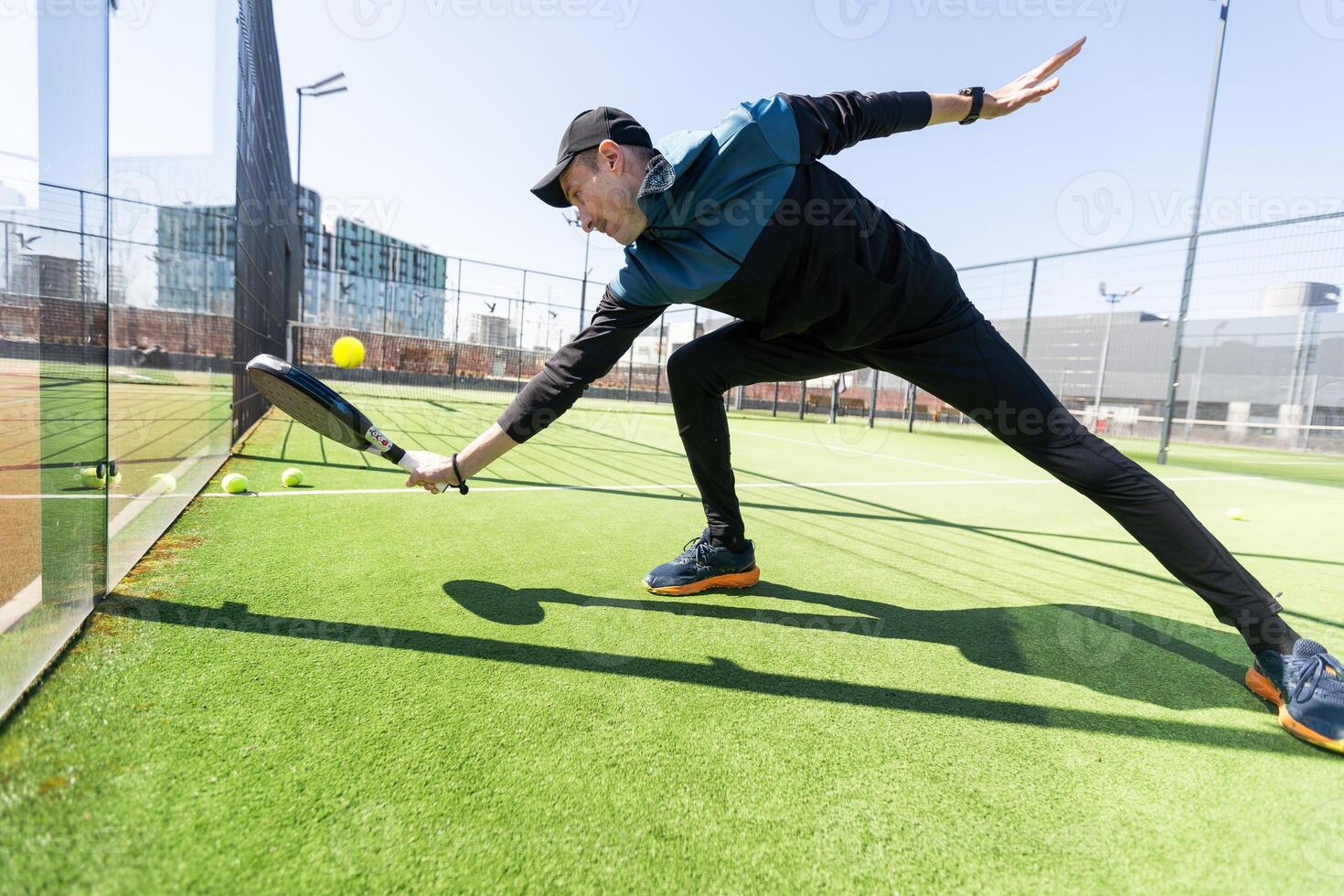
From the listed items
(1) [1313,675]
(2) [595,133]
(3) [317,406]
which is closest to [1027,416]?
(1) [1313,675]

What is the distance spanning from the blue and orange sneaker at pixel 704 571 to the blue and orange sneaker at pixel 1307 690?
5.34 ft

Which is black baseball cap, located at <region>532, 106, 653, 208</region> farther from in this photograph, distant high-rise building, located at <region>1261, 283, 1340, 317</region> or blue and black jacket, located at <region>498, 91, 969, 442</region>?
distant high-rise building, located at <region>1261, 283, 1340, 317</region>

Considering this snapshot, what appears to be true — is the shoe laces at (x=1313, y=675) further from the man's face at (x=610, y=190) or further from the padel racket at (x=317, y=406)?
A: the padel racket at (x=317, y=406)

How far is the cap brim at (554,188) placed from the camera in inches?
69.6

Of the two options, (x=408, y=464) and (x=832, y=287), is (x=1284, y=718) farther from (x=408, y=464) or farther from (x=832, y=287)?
(x=408, y=464)

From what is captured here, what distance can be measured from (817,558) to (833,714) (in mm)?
1600

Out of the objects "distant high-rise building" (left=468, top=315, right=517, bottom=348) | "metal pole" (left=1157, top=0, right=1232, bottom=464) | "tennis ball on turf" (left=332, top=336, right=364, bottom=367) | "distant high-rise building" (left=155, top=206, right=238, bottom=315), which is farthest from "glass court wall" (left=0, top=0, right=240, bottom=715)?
"distant high-rise building" (left=468, top=315, right=517, bottom=348)

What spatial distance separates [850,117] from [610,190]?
79 centimetres

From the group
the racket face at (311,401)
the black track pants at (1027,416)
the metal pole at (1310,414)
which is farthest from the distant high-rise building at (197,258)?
the metal pole at (1310,414)

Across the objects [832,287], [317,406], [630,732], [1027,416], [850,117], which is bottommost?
[630,732]

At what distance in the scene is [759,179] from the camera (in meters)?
1.73

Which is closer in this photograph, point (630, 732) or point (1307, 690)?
point (630, 732)

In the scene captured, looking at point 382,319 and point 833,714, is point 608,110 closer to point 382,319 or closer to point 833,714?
point 833,714

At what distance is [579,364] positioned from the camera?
197 centimetres
